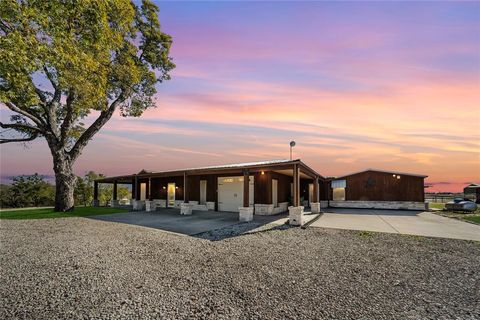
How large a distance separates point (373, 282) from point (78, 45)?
517 inches

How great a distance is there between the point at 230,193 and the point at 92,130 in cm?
1230

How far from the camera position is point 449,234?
1017cm

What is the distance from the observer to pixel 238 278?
5.23m

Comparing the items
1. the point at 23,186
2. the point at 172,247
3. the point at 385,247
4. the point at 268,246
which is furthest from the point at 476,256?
the point at 23,186

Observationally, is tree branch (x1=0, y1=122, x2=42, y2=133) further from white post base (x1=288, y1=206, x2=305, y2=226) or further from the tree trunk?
white post base (x1=288, y1=206, x2=305, y2=226)

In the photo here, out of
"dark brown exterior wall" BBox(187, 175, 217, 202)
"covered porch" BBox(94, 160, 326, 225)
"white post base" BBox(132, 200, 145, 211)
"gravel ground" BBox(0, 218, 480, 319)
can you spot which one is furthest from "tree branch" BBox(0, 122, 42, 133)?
"gravel ground" BBox(0, 218, 480, 319)

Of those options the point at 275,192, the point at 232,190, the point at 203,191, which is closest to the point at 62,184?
the point at 203,191

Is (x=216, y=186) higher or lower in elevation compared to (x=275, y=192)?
higher

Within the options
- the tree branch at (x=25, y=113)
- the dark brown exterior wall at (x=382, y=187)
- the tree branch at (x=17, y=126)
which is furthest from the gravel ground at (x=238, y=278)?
the dark brown exterior wall at (x=382, y=187)

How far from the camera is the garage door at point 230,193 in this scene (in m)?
17.4

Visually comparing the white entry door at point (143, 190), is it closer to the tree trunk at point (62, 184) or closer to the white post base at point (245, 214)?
the tree trunk at point (62, 184)

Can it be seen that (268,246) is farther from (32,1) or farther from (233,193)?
(32,1)

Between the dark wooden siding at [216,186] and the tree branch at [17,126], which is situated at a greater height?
the tree branch at [17,126]

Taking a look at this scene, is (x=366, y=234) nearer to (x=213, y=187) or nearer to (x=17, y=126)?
(x=213, y=187)
